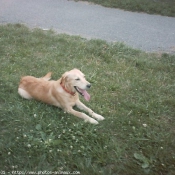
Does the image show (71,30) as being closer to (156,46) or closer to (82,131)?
(156,46)

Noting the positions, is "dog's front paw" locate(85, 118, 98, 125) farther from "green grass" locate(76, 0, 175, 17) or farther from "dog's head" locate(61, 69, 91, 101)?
"green grass" locate(76, 0, 175, 17)

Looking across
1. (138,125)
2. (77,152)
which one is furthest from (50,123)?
(138,125)

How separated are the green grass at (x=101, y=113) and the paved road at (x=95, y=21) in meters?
1.33

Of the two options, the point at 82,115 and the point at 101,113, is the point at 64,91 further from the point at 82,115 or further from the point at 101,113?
the point at 101,113

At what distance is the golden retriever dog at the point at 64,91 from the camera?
12.5ft

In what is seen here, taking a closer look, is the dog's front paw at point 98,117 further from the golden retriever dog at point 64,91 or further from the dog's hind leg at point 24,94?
the dog's hind leg at point 24,94

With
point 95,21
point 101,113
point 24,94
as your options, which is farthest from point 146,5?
point 24,94

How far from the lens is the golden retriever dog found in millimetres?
→ 3795

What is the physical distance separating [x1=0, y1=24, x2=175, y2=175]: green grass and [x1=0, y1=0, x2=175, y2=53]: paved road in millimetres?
1328

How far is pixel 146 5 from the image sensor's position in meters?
10.3

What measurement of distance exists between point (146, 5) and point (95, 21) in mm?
2778

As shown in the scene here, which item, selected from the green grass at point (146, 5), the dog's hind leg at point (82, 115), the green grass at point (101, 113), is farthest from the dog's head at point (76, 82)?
the green grass at point (146, 5)

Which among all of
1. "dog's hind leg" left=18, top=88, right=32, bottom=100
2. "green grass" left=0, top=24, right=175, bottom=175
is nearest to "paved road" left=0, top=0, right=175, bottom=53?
"green grass" left=0, top=24, right=175, bottom=175

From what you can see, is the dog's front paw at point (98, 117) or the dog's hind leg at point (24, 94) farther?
the dog's hind leg at point (24, 94)
